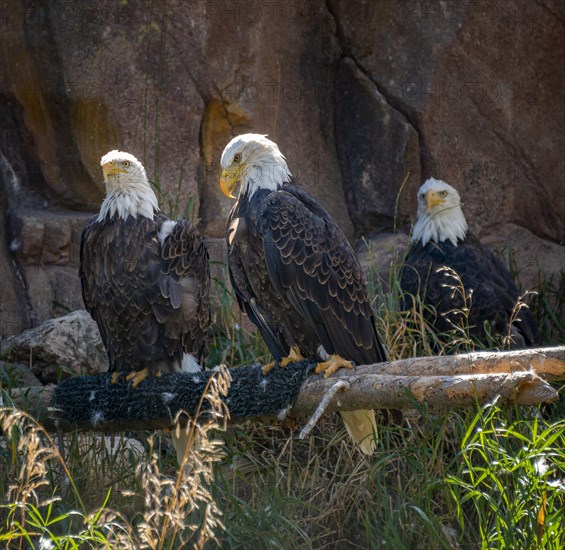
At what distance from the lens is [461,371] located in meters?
3.56

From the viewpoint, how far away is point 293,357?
15.2 feet

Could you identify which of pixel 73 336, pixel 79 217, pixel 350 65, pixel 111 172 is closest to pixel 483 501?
pixel 111 172

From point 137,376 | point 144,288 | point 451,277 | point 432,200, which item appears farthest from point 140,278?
point 432,200

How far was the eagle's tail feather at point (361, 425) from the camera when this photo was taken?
179 inches

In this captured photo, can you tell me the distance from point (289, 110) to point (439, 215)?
1377mm

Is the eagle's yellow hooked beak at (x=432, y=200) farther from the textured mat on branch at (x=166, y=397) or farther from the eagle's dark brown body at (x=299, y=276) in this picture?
the textured mat on branch at (x=166, y=397)

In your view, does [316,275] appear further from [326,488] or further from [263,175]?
[326,488]

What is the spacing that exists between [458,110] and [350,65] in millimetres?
868

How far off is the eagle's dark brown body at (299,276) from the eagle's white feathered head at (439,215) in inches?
76.3

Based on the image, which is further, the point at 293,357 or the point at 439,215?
the point at 439,215

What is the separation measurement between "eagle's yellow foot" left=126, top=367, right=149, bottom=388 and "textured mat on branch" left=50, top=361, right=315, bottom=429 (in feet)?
0.60

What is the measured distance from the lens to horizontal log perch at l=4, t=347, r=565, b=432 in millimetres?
3307

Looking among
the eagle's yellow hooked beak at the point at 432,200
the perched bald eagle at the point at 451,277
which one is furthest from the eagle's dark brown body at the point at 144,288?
the eagle's yellow hooked beak at the point at 432,200

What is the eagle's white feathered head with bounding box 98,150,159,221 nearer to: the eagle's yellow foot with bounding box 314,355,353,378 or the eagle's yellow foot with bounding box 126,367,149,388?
the eagle's yellow foot with bounding box 126,367,149,388
